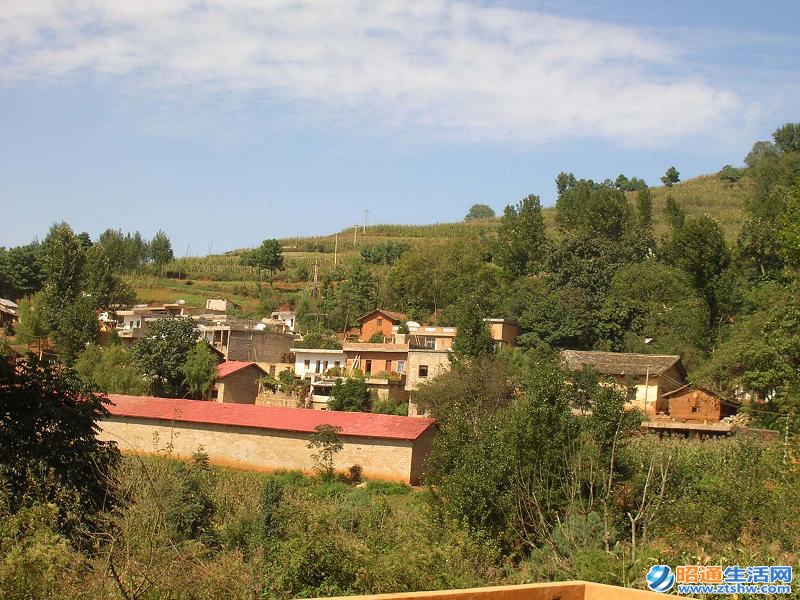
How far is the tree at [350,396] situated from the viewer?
1531 inches

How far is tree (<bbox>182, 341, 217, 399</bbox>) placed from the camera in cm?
4059

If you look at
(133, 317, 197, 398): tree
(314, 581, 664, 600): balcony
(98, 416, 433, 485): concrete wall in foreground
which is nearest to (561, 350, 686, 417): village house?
(98, 416, 433, 485): concrete wall in foreground

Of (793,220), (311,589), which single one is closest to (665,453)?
(793,220)

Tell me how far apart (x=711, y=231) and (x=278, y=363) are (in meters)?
22.9

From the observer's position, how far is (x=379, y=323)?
5028cm

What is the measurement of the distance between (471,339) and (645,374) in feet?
24.1

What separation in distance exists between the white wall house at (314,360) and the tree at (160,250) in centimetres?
3392

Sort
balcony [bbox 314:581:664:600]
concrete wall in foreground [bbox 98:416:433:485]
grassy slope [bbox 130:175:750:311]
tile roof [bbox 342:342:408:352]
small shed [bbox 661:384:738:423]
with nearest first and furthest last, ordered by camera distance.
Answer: balcony [bbox 314:581:664:600]
concrete wall in foreground [bbox 98:416:433:485]
small shed [bbox 661:384:738:423]
tile roof [bbox 342:342:408:352]
grassy slope [bbox 130:175:750:311]

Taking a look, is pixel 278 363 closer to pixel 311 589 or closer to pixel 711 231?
pixel 711 231

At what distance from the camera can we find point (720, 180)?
10169cm

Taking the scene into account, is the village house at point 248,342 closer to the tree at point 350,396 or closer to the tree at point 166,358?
the tree at point 166,358

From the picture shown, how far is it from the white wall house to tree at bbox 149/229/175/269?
33.9m

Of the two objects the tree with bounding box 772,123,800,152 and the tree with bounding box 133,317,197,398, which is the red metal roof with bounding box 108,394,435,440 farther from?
the tree with bounding box 772,123,800,152

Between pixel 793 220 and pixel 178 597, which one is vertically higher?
pixel 793 220
